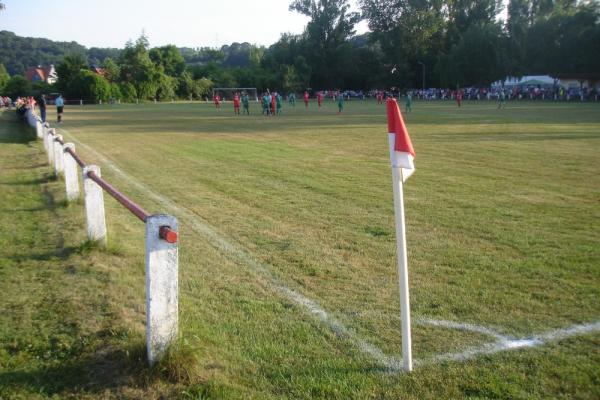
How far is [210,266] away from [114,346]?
2.16m

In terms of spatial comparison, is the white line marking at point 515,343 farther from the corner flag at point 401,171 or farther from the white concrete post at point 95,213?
the white concrete post at point 95,213

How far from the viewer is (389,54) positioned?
99.0 m

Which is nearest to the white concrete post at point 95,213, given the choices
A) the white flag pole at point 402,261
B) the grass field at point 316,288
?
the grass field at point 316,288

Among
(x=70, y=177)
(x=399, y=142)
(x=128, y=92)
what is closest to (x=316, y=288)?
(x=399, y=142)

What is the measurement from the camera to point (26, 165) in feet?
48.5

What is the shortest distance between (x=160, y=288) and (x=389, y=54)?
100m

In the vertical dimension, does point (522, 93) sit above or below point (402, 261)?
above

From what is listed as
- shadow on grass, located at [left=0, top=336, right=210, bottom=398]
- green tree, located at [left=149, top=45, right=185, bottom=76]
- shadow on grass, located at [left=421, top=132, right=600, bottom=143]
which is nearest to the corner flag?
shadow on grass, located at [left=0, top=336, right=210, bottom=398]

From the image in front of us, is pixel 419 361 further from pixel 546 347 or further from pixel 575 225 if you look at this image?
pixel 575 225

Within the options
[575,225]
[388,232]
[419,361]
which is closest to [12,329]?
[419,361]

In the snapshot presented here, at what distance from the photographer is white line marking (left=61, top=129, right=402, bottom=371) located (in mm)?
4168

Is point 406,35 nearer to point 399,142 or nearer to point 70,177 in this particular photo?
point 70,177

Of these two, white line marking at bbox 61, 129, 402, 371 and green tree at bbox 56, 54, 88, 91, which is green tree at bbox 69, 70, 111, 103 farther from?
white line marking at bbox 61, 129, 402, 371

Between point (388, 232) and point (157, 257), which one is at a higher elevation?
point (157, 257)
